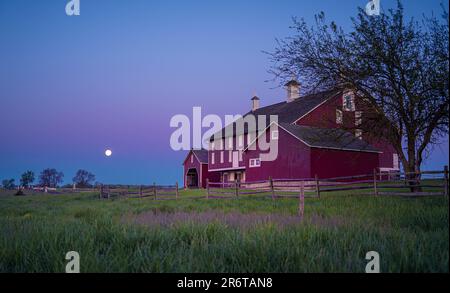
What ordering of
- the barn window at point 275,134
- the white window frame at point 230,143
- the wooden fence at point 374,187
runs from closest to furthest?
the wooden fence at point 374,187 < the barn window at point 275,134 < the white window frame at point 230,143

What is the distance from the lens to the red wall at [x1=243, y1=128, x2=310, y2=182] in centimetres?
3002

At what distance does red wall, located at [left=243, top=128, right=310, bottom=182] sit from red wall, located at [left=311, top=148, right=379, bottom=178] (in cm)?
71

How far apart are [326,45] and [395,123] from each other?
4.53m

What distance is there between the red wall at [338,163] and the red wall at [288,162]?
2.32ft

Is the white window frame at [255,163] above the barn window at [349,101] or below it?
below

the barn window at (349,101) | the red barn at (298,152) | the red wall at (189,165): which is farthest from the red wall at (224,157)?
the barn window at (349,101)

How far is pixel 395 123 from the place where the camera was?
583 inches

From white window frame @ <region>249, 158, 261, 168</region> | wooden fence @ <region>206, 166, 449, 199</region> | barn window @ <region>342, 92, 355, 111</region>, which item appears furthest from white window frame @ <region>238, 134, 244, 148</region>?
barn window @ <region>342, 92, 355, 111</region>

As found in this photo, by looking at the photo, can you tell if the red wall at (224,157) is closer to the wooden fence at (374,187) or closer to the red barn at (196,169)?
the red barn at (196,169)

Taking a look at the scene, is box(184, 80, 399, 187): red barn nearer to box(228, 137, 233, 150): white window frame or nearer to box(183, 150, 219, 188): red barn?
box(228, 137, 233, 150): white window frame

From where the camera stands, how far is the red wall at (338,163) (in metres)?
30.0

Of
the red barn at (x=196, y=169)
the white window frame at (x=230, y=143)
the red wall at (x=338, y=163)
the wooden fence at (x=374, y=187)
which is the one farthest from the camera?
the red barn at (x=196, y=169)

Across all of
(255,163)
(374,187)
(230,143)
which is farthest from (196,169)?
(374,187)
